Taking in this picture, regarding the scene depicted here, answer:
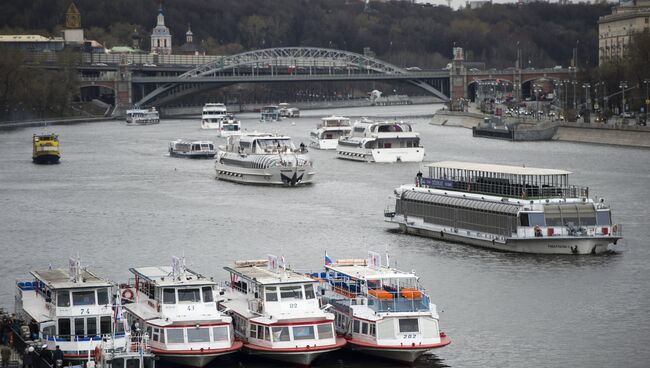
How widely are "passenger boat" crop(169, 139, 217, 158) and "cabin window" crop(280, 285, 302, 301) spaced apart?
59723 millimetres

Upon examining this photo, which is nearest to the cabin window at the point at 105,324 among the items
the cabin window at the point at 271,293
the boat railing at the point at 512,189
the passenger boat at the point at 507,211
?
the cabin window at the point at 271,293

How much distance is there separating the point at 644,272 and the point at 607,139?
54.3m

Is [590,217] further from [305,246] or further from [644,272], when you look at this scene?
[305,246]

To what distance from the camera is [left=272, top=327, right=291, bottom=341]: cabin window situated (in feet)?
102

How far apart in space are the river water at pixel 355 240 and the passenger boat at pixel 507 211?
607mm

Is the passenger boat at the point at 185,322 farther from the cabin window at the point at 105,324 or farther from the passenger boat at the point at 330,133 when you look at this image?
the passenger boat at the point at 330,133

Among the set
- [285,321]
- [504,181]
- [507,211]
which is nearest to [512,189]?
[504,181]

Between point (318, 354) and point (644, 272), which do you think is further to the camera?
point (644, 272)

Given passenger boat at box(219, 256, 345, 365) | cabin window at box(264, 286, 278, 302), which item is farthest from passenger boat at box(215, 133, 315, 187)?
cabin window at box(264, 286, 278, 302)

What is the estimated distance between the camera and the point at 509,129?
108 m

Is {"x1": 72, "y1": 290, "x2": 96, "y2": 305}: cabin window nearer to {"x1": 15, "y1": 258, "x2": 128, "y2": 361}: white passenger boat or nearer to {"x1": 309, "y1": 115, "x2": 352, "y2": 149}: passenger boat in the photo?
{"x1": 15, "y1": 258, "x2": 128, "y2": 361}: white passenger boat

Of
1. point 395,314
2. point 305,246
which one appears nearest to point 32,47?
point 305,246

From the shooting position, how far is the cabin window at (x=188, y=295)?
104 ft

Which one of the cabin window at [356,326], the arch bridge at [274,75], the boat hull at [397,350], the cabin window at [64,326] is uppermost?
the arch bridge at [274,75]
